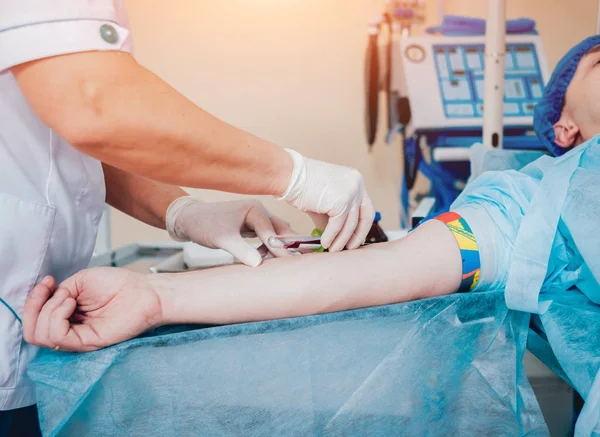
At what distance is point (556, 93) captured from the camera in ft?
4.09

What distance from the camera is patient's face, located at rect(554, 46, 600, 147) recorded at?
117cm

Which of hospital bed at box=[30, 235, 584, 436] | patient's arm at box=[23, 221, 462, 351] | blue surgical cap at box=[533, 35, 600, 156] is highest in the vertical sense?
blue surgical cap at box=[533, 35, 600, 156]

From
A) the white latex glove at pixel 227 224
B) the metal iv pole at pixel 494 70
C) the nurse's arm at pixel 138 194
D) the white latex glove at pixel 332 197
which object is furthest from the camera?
the metal iv pole at pixel 494 70

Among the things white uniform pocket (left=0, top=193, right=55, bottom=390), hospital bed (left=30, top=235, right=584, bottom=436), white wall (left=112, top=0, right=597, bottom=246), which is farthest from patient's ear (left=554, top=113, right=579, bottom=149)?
white wall (left=112, top=0, right=597, bottom=246)

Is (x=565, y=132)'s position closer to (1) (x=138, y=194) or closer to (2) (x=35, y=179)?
(1) (x=138, y=194)

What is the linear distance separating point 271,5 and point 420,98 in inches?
43.2

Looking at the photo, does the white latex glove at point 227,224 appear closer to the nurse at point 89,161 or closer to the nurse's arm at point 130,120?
the nurse at point 89,161

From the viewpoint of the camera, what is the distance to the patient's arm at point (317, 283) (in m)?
0.78

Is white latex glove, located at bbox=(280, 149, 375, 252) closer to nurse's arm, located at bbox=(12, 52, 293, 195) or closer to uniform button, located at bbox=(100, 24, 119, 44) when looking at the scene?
nurse's arm, located at bbox=(12, 52, 293, 195)

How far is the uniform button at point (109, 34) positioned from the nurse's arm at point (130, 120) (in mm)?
17

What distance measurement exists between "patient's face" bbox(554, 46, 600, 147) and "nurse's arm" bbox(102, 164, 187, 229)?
922 mm

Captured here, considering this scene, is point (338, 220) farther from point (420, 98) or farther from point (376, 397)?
point (420, 98)

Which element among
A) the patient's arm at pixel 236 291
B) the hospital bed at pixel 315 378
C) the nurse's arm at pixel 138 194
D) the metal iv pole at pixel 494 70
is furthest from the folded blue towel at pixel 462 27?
the hospital bed at pixel 315 378

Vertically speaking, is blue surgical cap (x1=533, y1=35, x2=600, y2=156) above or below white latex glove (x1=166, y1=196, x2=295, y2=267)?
above
